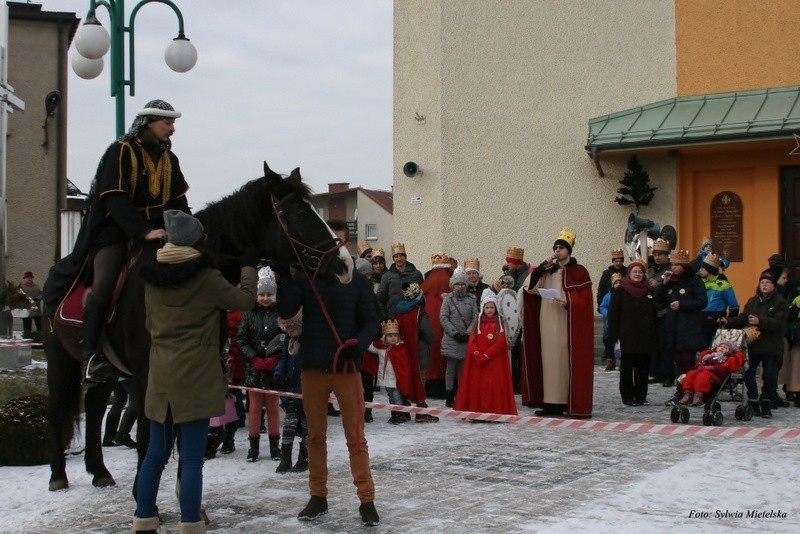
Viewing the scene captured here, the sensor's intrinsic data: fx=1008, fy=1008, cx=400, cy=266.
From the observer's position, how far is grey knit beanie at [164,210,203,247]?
5637mm

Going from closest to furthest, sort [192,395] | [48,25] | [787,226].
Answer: [192,395] < [787,226] < [48,25]

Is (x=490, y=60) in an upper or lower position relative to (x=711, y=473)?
upper

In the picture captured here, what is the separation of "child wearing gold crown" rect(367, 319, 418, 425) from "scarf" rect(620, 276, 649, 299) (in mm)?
3273

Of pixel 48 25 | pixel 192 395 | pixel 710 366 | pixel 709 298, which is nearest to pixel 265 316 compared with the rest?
pixel 192 395

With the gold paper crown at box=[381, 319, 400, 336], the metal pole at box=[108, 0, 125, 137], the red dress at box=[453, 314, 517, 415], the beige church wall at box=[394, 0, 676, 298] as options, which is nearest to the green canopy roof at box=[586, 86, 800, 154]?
the beige church wall at box=[394, 0, 676, 298]

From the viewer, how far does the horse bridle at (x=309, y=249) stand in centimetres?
596

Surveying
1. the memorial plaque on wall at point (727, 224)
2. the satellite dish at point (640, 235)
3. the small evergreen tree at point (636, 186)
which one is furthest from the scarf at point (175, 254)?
the memorial plaque on wall at point (727, 224)

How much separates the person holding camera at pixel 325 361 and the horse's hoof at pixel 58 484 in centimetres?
210

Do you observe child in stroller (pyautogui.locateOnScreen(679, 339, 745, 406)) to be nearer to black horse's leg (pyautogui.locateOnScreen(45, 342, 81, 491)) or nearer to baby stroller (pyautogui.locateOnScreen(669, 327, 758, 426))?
baby stroller (pyautogui.locateOnScreen(669, 327, 758, 426))

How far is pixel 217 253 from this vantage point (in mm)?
6145

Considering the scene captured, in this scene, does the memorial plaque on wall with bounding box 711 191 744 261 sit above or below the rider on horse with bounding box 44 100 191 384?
above

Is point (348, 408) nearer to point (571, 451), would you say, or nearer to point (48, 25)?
point (571, 451)

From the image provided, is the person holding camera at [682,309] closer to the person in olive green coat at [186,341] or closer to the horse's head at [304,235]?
the horse's head at [304,235]

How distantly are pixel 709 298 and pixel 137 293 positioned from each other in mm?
9321
